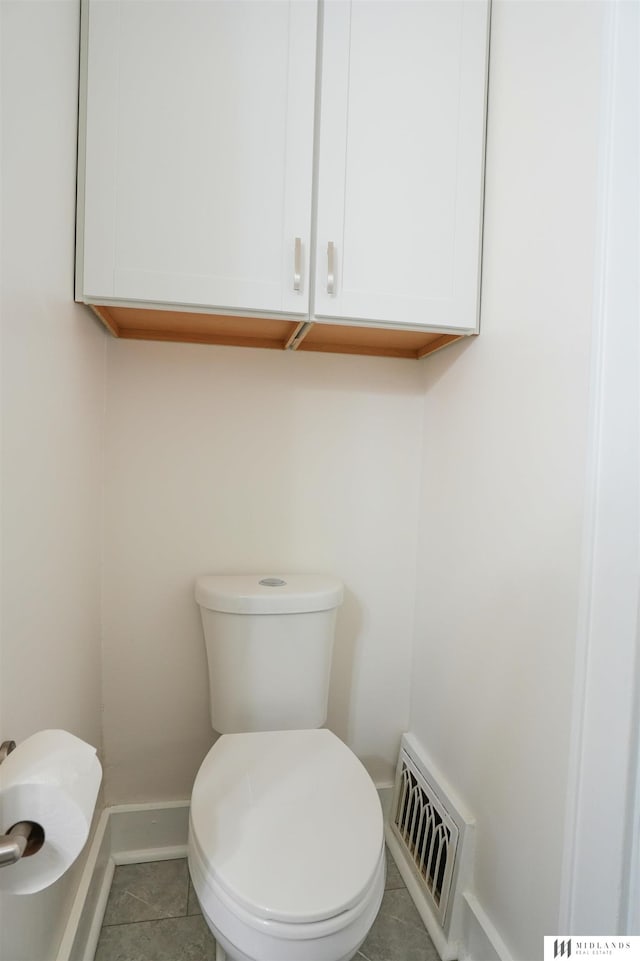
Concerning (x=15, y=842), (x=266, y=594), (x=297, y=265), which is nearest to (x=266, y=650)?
(x=266, y=594)

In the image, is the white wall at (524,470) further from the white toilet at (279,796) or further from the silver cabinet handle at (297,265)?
the silver cabinet handle at (297,265)

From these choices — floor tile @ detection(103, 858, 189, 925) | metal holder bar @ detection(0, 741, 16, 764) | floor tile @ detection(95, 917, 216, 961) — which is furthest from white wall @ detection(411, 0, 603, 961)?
metal holder bar @ detection(0, 741, 16, 764)

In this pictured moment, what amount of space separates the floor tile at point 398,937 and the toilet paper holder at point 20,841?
974mm

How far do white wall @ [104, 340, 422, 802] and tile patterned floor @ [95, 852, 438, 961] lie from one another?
7.8 inches

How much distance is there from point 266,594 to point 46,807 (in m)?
0.73

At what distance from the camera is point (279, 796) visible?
1003mm

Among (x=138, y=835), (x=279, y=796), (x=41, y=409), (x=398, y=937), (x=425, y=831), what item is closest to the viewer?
(x=41, y=409)

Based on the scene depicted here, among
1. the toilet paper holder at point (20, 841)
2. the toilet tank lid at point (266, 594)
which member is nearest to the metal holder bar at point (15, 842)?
the toilet paper holder at point (20, 841)

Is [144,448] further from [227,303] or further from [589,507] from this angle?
[589,507]

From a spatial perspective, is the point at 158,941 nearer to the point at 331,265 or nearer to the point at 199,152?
the point at 331,265

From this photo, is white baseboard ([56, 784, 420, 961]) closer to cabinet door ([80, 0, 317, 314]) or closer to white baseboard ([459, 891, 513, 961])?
white baseboard ([459, 891, 513, 961])

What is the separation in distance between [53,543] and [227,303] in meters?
0.60

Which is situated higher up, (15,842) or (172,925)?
(15,842)

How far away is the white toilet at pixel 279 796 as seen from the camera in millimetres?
808
